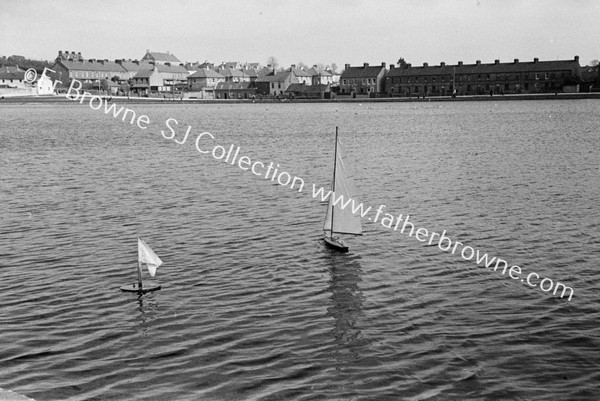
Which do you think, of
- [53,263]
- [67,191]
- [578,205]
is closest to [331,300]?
[53,263]

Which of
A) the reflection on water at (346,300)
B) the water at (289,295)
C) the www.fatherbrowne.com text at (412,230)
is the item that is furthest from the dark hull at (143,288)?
the www.fatherbrowne.com text at (412,230)

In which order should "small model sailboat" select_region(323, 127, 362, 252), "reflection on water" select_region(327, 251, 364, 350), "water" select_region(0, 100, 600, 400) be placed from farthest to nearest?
1. "small model sailboat" select_region(323, 127, 362, 252)
2. "reflection on water" select_region(327, 251, 364, 350)
3. "water" select_region(0, 100, 600, 400)

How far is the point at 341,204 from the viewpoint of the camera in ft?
83.3

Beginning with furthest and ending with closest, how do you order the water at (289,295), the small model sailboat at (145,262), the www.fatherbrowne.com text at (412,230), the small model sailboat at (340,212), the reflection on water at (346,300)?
the small model sailboat at (340,212) < the www.fatherbrowne.com text at (412,230) < the small model sailboat at (145,262) < the reflection on water at (346,300) < the water at (289,295)

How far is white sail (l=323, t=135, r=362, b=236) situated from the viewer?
24828mm

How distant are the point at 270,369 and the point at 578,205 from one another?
23.5 m

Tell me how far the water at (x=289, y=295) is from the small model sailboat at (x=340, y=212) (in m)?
0.70

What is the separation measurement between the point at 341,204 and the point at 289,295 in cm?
649

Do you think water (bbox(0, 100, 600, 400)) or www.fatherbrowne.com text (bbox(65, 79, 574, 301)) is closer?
water (bbox(0, 100, 600, 400))

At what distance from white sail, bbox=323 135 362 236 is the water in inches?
34.3

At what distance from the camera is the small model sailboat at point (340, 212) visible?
24812 mm

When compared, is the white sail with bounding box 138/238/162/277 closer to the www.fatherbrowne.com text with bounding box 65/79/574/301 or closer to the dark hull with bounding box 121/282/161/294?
the dark hull with bounding box 121/282/161/294

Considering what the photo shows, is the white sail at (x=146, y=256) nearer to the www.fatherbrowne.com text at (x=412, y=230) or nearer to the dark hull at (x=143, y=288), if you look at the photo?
the dark hull at (x=143, y=288)

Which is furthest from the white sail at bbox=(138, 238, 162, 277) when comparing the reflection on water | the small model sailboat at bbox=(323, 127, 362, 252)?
the small model sailboat at bbox=(323, 127, 362, 252)
